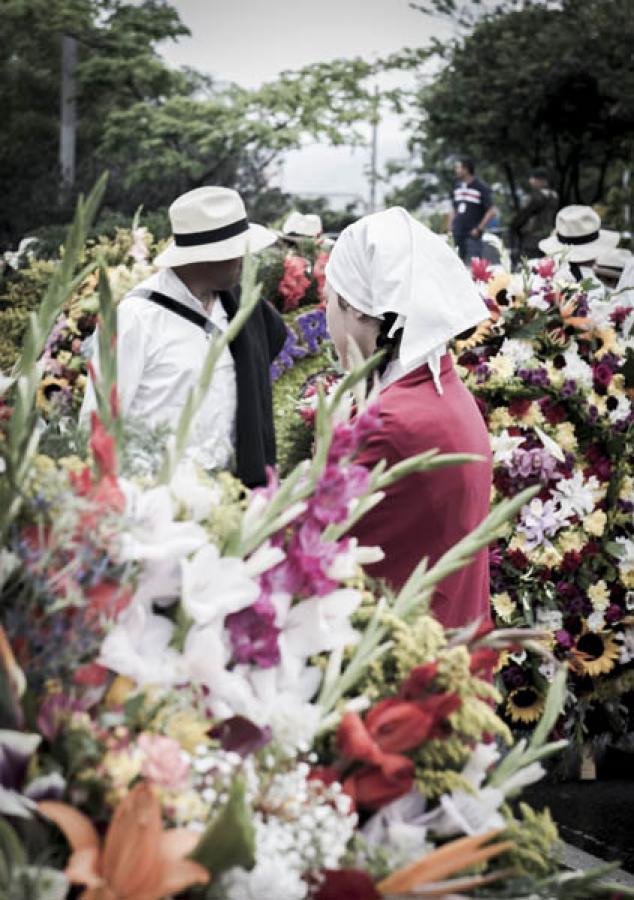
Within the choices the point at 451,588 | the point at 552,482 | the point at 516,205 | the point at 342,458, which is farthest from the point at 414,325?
the point at 516,205

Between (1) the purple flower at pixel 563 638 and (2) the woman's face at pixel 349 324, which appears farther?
(1) the purple flower at pixel 563 638

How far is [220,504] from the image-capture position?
1894 millimetres

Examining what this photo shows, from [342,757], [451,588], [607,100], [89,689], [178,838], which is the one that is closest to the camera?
[178,838]

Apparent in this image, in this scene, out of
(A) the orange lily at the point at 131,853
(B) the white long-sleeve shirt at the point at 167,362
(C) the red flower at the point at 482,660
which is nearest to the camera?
(A) the orange lily at the point at 131,853

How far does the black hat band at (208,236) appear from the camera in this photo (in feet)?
15.6

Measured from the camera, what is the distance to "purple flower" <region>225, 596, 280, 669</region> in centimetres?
177

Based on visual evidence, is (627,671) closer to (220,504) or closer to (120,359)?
(120,359)

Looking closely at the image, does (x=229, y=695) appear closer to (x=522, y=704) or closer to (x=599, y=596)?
(x=522, y=704)

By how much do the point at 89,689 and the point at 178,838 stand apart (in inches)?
8.2

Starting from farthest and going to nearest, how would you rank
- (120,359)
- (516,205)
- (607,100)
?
(516,205), (607,100), (120,359)

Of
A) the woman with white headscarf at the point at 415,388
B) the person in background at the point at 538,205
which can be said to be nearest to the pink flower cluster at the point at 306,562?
the woman with white headscarf at the point at 415,388

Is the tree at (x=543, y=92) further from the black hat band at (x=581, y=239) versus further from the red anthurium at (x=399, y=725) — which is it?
the red anthurium at (x=399, y=725)

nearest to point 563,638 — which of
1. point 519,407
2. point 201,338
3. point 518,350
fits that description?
point 519,407

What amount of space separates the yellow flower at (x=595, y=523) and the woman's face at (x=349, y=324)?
2317 mm
